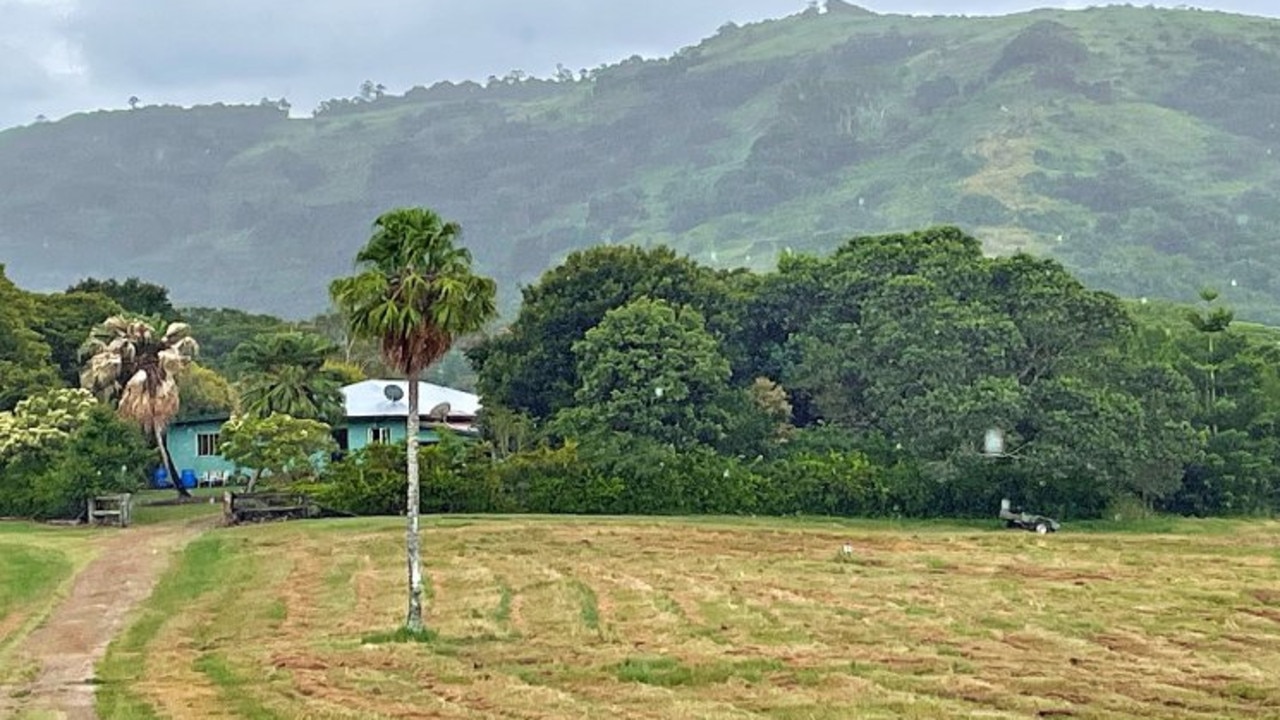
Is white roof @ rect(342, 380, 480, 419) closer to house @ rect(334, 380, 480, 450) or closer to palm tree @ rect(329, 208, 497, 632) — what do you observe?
house @ rect(334, 380, 480, 450)

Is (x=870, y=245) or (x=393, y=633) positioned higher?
(x=870, y=245)

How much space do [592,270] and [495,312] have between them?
41.6 m

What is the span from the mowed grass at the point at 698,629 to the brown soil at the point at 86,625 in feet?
2.25

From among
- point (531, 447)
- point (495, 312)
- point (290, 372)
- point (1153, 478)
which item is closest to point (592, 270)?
point (531, 447)

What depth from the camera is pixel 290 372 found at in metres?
66.5

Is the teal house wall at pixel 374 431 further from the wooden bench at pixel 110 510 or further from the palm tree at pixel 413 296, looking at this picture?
the palm tree at pixel 413 296

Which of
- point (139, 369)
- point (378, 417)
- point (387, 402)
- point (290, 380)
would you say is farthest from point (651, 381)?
point (139, 369)

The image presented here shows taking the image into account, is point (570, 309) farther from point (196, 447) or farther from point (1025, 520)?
point (1025, 520)

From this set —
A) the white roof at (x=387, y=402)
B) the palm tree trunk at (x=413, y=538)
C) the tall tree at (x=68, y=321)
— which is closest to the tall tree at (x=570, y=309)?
the white roof at (x=387, y=402)

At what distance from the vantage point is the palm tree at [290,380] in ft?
215

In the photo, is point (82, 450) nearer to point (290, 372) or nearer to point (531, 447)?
point (290, 372)

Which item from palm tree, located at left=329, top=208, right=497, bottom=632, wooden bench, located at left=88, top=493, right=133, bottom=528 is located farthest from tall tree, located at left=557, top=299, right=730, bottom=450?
palm tree, located at left=329, top=208, right=497, bottom=632

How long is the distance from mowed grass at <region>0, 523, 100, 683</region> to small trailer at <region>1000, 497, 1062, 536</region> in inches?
1406

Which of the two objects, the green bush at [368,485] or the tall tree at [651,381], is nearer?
the green bush at [368,485]
